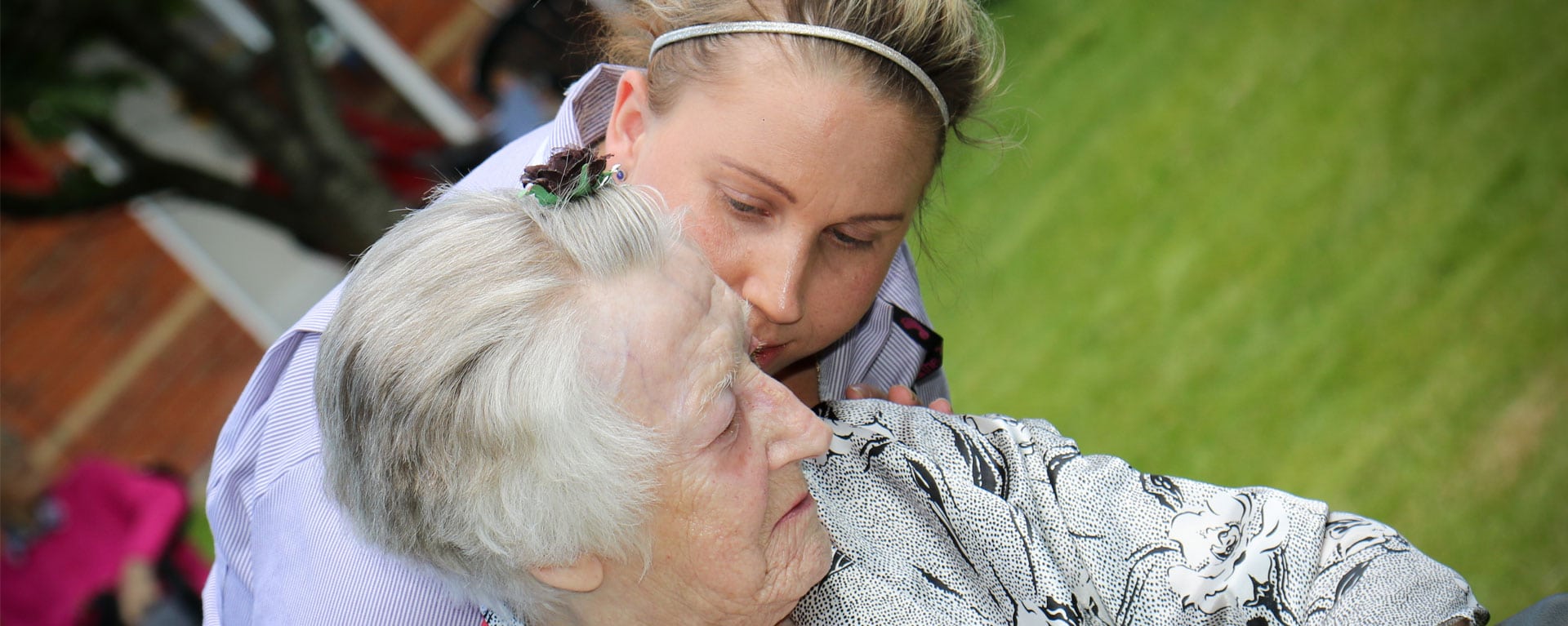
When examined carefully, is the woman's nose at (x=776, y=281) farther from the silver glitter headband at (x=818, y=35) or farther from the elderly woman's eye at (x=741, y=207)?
the silver glitter headband at (x=818, y=35)

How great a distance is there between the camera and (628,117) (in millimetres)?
2170

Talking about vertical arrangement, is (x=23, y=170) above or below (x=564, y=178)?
below

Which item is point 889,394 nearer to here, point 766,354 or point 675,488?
point 766,354

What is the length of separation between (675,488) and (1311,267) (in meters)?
3.91

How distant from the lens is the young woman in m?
1.89

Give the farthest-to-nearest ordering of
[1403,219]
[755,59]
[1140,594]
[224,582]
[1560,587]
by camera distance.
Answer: [1403,219] → [1560,587] → [224,582] → [755,59] → [1140,594]

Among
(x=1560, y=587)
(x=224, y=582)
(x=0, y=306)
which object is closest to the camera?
(x=224, y=582)

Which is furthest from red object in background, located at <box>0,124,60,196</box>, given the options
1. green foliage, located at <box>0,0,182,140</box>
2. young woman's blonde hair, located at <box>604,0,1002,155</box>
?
young woman's blonde hair, located at <box>604,0,1002,155</box>

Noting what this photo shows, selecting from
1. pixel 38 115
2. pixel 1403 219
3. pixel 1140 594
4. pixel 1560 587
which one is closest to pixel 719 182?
pixel 1140 594

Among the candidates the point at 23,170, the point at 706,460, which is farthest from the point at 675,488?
the point at 23,170

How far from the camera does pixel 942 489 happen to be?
6.37ft

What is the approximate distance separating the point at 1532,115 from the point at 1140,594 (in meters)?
4.18

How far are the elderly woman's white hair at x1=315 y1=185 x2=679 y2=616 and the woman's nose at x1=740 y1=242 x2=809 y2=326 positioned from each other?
0.89ft

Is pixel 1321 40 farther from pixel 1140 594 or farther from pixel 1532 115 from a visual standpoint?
pixel 1140 594
